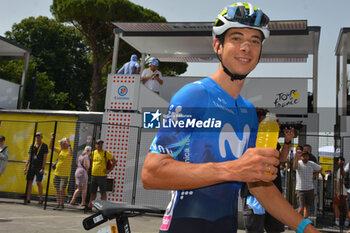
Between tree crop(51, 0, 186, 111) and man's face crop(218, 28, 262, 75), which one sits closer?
man's face crop(218, 28, 262, 75)

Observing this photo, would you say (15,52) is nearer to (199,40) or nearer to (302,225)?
(199,40)

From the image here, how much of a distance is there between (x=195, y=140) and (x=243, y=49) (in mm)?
438

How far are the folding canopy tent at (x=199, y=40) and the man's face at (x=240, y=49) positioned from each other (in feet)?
41.4

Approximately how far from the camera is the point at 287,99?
14180 mm

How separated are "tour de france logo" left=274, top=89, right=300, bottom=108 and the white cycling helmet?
12973mm

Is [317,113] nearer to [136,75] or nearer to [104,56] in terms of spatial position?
[136,75]

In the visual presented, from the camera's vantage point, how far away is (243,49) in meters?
1.60

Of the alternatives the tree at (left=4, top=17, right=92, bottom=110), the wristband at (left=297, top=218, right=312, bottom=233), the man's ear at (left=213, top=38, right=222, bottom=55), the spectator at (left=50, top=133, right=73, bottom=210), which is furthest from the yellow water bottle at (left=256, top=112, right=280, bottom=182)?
the tree at (left=4, top=17, right=92, bottom=110)

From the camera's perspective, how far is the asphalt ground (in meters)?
8.32

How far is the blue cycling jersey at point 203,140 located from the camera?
148cm

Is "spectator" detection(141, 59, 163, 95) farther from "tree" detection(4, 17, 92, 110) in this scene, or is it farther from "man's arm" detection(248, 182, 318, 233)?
"tree" detection(4, 17, 92, 110)

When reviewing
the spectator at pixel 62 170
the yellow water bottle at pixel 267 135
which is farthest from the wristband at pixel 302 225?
the spectator at pixel 62 170

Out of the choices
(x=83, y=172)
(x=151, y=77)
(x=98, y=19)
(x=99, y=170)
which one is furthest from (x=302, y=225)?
(x=98, y=19)

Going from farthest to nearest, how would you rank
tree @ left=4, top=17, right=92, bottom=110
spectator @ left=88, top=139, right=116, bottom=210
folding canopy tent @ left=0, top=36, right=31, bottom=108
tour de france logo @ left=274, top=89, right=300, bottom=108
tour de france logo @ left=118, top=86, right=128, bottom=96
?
1. tree @ left=4, top=17, right=92, bottom=110
2. folding canopy tent @ left=0, top=36, right=31, bottom=108
3. tour de france logo @ left=274, top=89, right=300, bottom=108
4. tour de france logo @ left=118, top=86, right=128, bottom=96
5. spectator @ left=88, top=139, right=116, bottom=210
